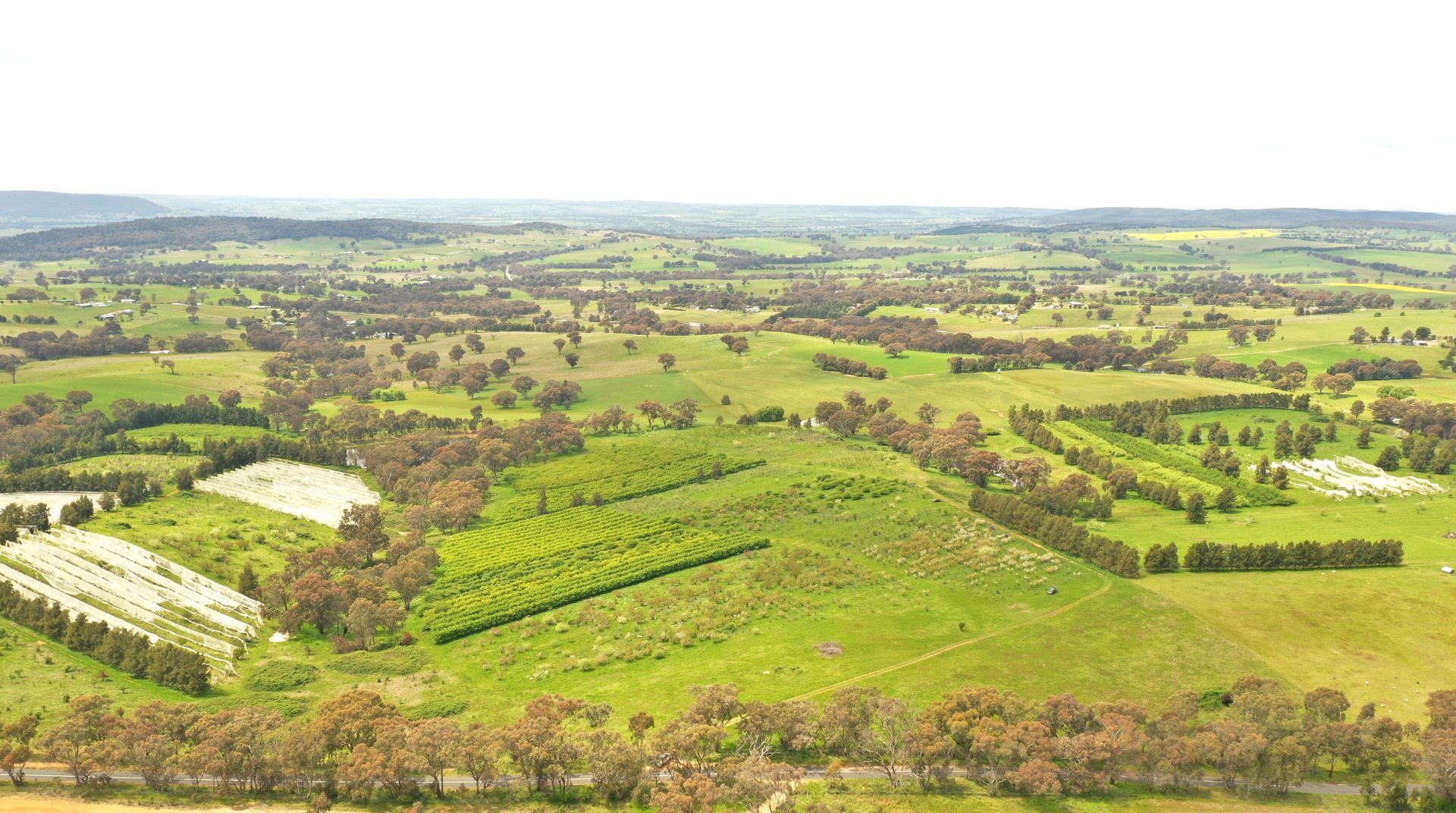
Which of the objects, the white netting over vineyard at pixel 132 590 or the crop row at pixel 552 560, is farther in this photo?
the crop row at pixel 552 560

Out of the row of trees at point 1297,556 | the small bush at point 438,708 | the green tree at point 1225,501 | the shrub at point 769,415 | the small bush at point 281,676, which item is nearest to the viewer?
the small bush at point 438,708

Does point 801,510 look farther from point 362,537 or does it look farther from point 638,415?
point 638,415

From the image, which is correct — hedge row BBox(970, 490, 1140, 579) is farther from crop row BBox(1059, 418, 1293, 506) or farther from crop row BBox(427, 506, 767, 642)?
crop row BBox(1059, 418, 1293, 506)

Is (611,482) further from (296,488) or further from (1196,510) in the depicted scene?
(1196,510)

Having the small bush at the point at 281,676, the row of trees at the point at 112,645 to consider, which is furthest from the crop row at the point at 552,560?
the row of trees at the point at 112,645

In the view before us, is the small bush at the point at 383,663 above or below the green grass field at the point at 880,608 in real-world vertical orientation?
below

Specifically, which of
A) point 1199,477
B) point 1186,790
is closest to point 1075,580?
point 1186,790

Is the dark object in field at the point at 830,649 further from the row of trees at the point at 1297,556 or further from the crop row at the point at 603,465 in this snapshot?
the crop row at the point at 603,465

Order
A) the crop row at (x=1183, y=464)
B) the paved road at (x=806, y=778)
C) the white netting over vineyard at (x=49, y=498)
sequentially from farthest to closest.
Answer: the crop row at (x=1183, y=464) < the white netting over vineyard at (x=49, y=498) < the paved road at (x=806, y=778)
